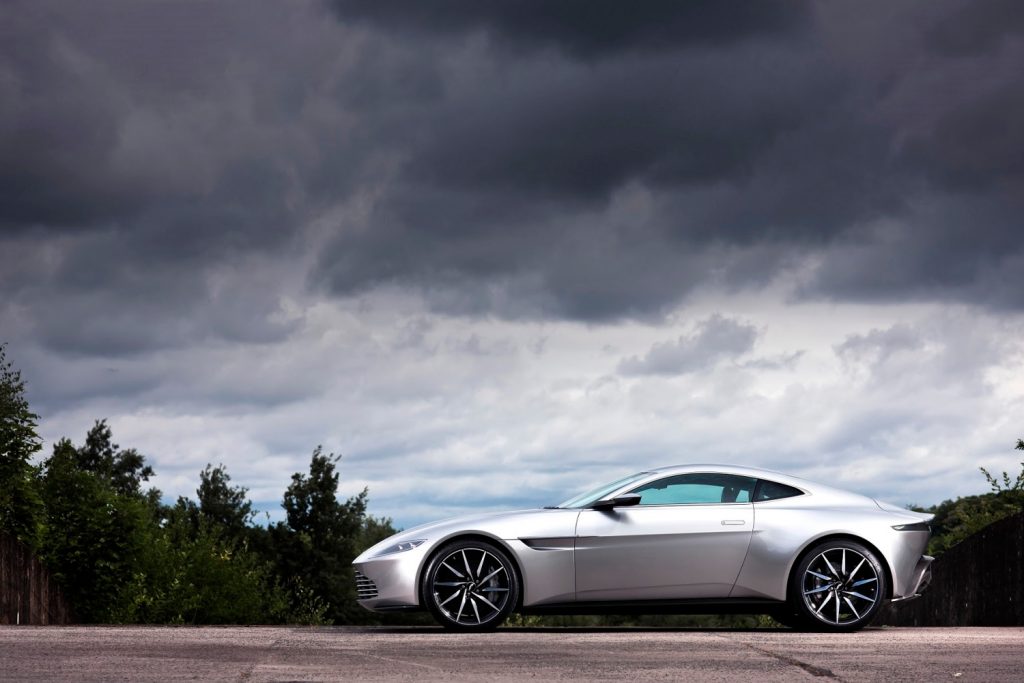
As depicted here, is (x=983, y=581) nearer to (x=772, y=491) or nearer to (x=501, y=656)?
(x=772, y=491)

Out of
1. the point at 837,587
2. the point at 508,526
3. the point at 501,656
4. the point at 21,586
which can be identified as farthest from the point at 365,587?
the point at 21,586

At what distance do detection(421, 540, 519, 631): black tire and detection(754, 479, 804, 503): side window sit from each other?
237cm

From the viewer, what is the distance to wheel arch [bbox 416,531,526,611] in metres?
10.5

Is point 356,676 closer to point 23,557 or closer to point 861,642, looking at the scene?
point 861,642

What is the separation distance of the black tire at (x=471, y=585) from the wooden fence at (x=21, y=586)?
8.89 metres

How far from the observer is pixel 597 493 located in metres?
11.1

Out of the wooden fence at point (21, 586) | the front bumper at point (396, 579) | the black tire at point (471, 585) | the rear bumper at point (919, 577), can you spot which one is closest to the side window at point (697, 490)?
the black tire at point (471, 585)

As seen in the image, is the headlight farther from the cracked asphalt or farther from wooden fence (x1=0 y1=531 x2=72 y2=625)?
wooden fence (x1=0 y1=531 x2=72 y2=625)

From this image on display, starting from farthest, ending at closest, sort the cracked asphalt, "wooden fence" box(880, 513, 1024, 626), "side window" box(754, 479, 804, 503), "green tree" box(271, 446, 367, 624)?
"green tree" box(271, 446, 367, 624) < "wooden fence" box(880, 513, 1024, 626) < "side window" box(754, 479, 804, 503) < the cracked asphalt

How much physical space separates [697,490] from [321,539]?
7499cm

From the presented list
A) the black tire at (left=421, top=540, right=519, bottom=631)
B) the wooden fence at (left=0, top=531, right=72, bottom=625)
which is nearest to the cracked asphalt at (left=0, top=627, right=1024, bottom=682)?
the black tire at (left=421, top=540, right=519, bottom=631)

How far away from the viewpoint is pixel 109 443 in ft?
321

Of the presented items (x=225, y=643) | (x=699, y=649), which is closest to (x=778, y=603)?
(x=699, y=649)

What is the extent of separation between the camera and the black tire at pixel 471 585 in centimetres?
1048
